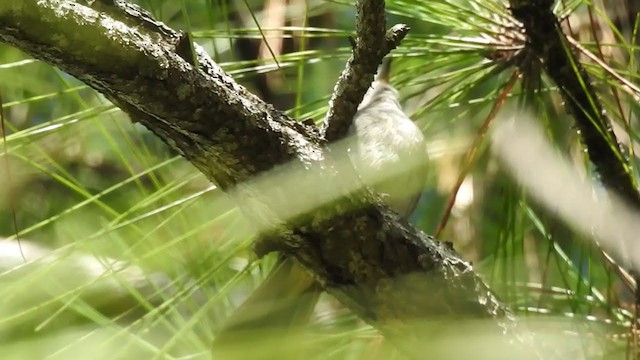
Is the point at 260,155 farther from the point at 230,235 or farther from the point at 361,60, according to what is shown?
the point at 230,235

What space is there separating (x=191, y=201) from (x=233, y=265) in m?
0.25

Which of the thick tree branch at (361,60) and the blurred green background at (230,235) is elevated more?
the thick tree branch at (361,60)

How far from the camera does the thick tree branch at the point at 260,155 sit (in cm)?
46

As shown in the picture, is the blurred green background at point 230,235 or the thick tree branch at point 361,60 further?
the blurred green background at point 230,235

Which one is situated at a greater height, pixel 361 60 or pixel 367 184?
pixel 361 60

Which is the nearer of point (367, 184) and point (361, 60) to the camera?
point (361, 60)

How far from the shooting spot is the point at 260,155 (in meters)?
0.55

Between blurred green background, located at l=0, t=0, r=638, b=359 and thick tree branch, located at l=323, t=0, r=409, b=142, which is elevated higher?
thick tree branch, located at l=323, t=0, r=409, b=142

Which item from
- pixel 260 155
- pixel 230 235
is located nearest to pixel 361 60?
pixel 260 155

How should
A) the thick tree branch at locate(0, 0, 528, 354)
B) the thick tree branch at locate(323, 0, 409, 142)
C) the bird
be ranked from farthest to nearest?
the bird
the thick tree branch at locate(323, 0, 409, 142)
the thick tree branch at locate(0, 0, 528, 354)

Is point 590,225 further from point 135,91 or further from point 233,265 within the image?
point 135,91

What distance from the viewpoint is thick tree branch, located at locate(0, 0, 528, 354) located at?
17.9 inches

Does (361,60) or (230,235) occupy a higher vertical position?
(361,60)

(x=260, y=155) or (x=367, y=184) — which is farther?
(x=367, y=184)
